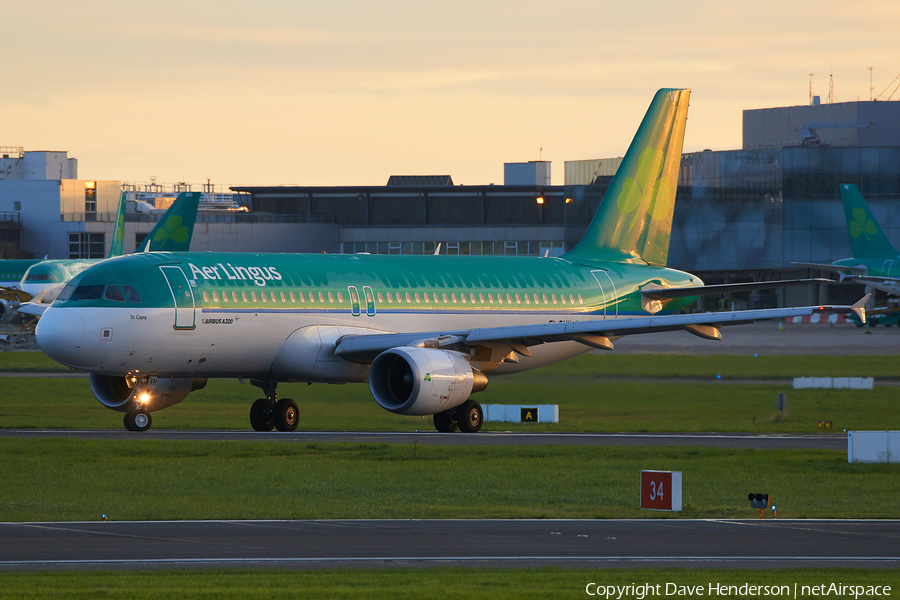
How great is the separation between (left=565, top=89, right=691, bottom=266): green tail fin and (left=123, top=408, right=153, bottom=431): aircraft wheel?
54.3 ft

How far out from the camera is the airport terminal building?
368 ft

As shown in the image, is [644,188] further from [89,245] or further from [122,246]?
[89,245]

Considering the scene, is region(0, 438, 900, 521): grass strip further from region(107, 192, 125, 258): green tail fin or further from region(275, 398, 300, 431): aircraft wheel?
region(107, 192, 125, 258): green tail fin

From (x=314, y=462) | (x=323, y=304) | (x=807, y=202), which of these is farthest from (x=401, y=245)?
(x=314, y=462)

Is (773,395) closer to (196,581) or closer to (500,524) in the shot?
(500,524)

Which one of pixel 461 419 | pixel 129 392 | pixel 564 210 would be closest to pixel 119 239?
pixel 564 210

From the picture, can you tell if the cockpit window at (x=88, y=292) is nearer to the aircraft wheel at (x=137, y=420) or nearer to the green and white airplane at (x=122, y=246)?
the aircraft wheel at (x=137, y=420)

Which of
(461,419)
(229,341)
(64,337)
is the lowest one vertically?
(461,419)

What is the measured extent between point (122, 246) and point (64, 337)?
5641cm

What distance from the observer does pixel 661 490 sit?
22.6 metres

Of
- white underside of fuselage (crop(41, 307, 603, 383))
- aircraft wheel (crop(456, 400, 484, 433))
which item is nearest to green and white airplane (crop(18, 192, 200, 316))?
white underside of fuselage (crop(41, 307, 603, 383))

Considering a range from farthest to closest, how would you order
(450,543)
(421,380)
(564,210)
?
1. (564,210)
2. (421,380)
3. (450,543)

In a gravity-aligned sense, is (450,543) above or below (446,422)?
above

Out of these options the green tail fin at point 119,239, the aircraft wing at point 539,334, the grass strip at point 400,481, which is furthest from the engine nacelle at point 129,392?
the green tail fin at point 119,239
